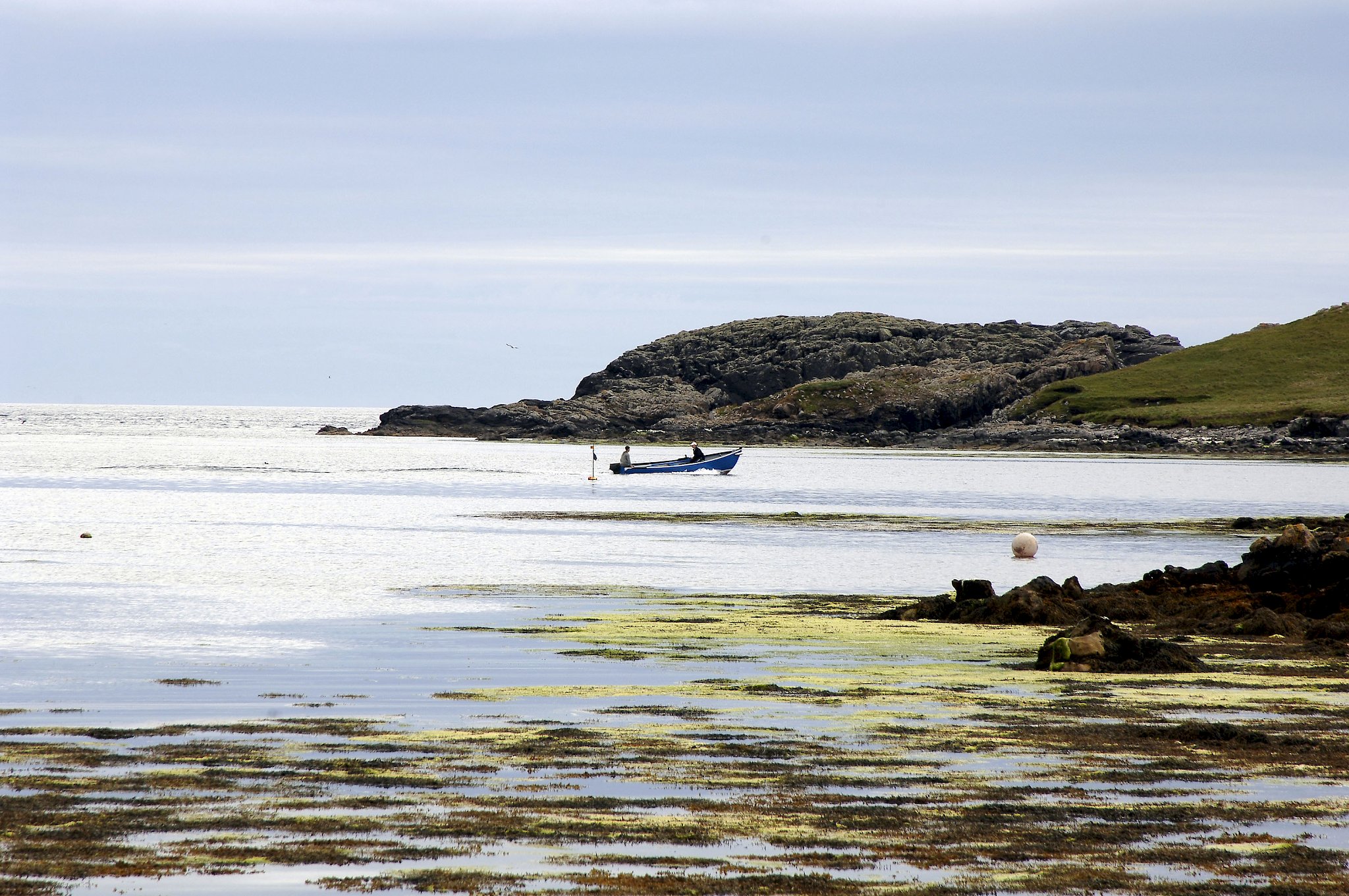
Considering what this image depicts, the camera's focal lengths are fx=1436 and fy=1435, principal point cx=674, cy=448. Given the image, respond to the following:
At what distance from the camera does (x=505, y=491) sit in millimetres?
78438

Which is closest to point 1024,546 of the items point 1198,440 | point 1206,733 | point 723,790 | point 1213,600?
point 1213,600

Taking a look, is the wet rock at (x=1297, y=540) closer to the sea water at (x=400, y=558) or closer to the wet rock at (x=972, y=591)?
the sea water at (x=400, y=558)

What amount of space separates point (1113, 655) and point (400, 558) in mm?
21072

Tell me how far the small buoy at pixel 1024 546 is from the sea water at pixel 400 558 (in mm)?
701

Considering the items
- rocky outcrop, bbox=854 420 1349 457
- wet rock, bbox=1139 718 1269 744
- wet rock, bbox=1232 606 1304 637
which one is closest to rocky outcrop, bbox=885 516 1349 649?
wet rock, bbox=1232 606 1304 637

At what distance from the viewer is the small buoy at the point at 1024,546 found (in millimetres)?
40000

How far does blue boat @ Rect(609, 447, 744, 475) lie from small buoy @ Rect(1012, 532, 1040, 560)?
69153 millimetres

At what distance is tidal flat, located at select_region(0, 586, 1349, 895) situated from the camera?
953 cm

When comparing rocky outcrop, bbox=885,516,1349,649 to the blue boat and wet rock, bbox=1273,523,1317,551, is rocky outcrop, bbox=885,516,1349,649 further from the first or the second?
the blue boat

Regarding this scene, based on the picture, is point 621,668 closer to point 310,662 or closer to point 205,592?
point 310,662

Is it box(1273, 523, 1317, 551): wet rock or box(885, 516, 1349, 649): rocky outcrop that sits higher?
box(1273, 523, 1317, 551): wet rock

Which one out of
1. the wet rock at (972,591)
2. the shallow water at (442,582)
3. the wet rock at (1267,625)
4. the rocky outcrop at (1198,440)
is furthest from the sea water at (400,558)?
the rocky outcrop at (1198,440)

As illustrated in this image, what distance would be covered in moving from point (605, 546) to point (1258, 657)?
23228mm

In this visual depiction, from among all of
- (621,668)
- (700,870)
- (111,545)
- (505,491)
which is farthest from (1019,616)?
(505,491)
